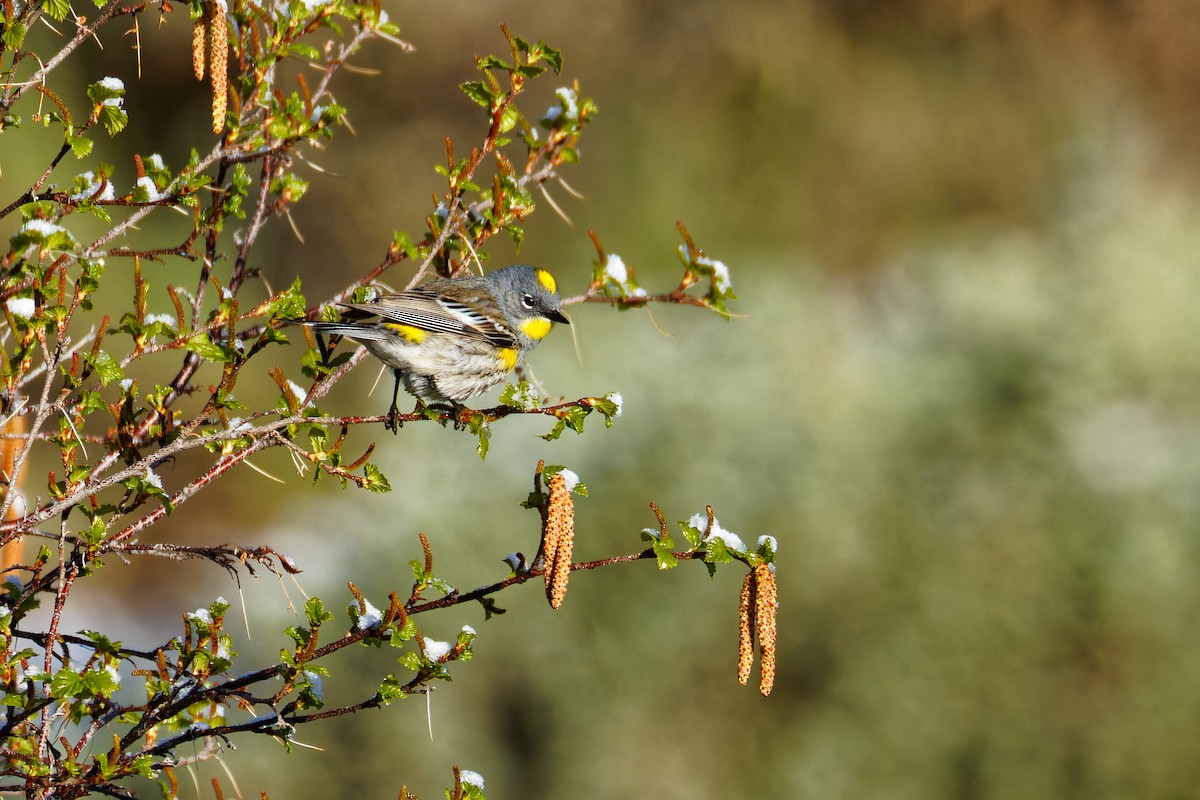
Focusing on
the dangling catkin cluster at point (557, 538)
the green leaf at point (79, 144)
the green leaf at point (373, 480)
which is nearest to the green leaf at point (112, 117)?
the green leaf at point (79, 144)

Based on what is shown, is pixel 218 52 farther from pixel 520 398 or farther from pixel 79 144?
pixel 520 398

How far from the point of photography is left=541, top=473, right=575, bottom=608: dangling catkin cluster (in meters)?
2.24

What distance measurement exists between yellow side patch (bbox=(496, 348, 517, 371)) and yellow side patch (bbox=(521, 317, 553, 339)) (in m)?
0.19

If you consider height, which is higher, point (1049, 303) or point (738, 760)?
point (1049, 303)

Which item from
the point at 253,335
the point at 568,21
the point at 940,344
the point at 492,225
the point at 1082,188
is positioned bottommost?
the point at 253,335

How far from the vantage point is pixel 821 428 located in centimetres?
656

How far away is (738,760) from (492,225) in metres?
3.41

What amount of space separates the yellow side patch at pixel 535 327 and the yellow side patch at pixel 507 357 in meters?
0.19

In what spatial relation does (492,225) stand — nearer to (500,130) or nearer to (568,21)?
(500,130)

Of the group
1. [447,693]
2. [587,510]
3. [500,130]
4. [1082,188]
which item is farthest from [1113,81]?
[500,130]

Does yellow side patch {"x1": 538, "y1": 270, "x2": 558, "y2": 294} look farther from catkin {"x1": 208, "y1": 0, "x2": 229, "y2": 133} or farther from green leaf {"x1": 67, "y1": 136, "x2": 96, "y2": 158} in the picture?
green leaf {"x1": 67, "y1": 136, "x2": 96, "y2": 158}

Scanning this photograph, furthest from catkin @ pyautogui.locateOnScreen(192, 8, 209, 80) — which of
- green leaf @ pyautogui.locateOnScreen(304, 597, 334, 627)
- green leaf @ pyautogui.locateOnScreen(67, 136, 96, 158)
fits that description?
green leaf @ pyautogui.locateOnScreen(304, 597, 334, 627)

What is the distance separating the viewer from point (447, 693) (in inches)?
226

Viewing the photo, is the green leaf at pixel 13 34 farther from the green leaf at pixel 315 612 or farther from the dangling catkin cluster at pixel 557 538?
the dangling catkin cluster at pixel 557 538
